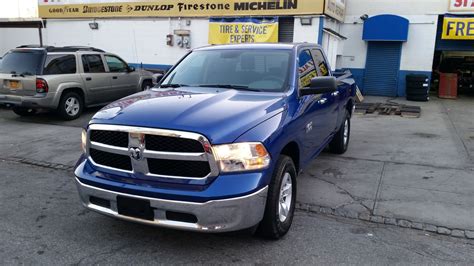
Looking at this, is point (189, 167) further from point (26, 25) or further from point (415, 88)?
point (26, 25)

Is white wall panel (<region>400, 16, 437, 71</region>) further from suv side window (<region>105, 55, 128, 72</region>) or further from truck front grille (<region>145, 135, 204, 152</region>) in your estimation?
truck front grille (<region>145, 135, 204, 152</region>)

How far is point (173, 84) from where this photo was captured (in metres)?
4.82

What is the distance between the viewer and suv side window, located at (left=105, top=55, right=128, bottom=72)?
11.5 meters

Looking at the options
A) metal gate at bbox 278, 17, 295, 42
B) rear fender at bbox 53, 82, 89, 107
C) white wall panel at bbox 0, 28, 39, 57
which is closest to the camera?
rear fender at bbox 53, 82, 89, 107

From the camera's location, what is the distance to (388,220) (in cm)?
436

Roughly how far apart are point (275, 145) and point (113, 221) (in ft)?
6.22

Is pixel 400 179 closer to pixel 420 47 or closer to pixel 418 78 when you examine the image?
pixel 418 78

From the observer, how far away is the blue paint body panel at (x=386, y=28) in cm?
1555

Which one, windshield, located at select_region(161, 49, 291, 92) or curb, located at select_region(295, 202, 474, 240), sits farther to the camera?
windshield, located at select_region(161, 49, 291, 92)

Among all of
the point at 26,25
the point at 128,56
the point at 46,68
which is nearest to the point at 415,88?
the point at 128,56

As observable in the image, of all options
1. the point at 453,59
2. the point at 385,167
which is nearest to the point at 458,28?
the point at 453,59

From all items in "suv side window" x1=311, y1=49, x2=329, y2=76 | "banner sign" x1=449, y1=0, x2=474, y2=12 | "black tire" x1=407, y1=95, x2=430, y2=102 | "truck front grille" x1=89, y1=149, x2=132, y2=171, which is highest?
"banner sign" x1=449, y1=0, x2=474, y2=12

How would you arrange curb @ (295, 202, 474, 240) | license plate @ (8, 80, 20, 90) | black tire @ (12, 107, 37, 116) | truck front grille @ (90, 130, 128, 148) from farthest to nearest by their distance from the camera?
black tire @ (12, 107, 37, 116)
license plate @ (8, 80, 20, 90)
curb @ (295, 202, 474, 240)
truck front grille @ (90, 130, 128, 148)

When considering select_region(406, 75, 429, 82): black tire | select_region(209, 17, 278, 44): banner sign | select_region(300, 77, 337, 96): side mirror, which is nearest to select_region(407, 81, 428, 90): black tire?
select_region(406, 75, 429, 82): black tire
